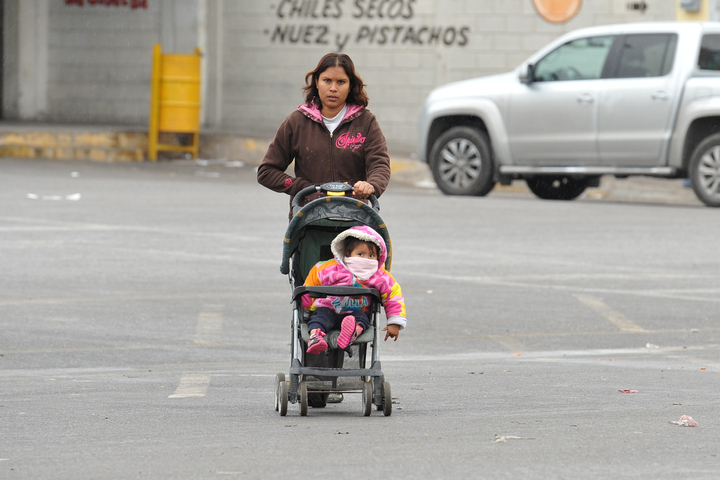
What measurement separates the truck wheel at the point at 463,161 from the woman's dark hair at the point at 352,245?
11005mm

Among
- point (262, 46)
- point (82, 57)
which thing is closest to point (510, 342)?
point (262, 46)

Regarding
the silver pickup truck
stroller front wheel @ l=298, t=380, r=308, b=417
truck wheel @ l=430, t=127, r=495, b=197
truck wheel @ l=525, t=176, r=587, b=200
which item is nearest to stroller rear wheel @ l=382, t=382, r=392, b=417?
stroller front wheel @ l=298, t=380, r=308, b=417

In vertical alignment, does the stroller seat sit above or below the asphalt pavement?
above

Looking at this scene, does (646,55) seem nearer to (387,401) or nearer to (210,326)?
(210,326)

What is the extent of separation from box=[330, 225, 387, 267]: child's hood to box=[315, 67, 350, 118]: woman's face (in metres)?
0.66

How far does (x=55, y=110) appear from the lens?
24078mm

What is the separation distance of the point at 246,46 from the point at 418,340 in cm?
1604

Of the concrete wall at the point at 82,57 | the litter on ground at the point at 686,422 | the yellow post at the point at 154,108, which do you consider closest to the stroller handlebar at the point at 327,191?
the litter on ground at the point at 686,422

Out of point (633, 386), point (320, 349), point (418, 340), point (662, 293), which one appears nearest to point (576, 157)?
point (662, 293)

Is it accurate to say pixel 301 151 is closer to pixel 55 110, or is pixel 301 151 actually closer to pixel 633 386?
pixel 633 386

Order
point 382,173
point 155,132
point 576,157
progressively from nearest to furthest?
point 382,173, point 576,157, point 155,132

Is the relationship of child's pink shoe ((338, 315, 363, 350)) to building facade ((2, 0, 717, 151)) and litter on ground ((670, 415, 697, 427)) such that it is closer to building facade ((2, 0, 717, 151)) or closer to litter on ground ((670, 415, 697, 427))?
litter on ground ((670, 415, 697, 427))

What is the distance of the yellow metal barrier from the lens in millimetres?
21594

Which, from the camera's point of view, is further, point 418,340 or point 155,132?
point 155,132
